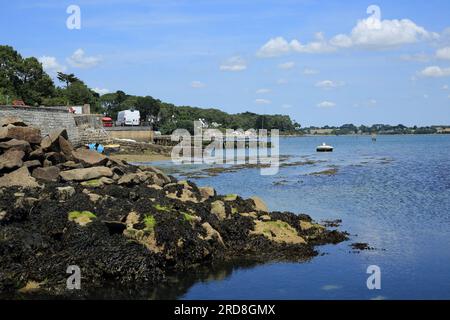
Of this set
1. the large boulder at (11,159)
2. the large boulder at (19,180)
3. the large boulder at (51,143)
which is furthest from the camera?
the large boulder at (51,143)

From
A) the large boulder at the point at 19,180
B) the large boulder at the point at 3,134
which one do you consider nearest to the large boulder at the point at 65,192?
the large boulder at the point at 19,180

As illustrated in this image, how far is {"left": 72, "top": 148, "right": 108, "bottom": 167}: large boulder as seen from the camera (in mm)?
25719

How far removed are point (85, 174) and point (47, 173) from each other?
1.68 metres

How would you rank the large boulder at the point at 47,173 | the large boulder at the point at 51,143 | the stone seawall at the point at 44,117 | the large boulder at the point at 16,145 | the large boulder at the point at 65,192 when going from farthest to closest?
1. the stone seawall at the point at 44,117
2. the large boulder at the point at 51,143
3. the large boulder at the point at 16,145
4. the large boulder at the point at 47,173
5. the large boulder at the point at 65,192

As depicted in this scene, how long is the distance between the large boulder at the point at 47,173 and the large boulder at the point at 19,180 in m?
0.84

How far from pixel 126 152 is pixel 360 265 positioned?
5621 cm

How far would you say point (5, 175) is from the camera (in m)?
22.2

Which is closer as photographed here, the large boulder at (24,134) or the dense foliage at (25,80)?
the large boulder at (24,134)

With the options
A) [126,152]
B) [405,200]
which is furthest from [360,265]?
[126,152]

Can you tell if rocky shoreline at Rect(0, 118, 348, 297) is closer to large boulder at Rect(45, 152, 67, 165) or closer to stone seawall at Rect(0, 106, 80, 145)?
large boulder at Rect(45, 152, 67, 165)

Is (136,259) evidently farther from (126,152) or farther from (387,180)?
(126,152)

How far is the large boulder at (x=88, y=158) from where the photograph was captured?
2572 centimetres

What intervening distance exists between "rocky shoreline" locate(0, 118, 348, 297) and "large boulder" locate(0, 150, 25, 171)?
0.04 meters

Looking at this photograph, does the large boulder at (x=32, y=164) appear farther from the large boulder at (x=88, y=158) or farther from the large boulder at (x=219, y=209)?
the large boulder at (x=219, y=209)
